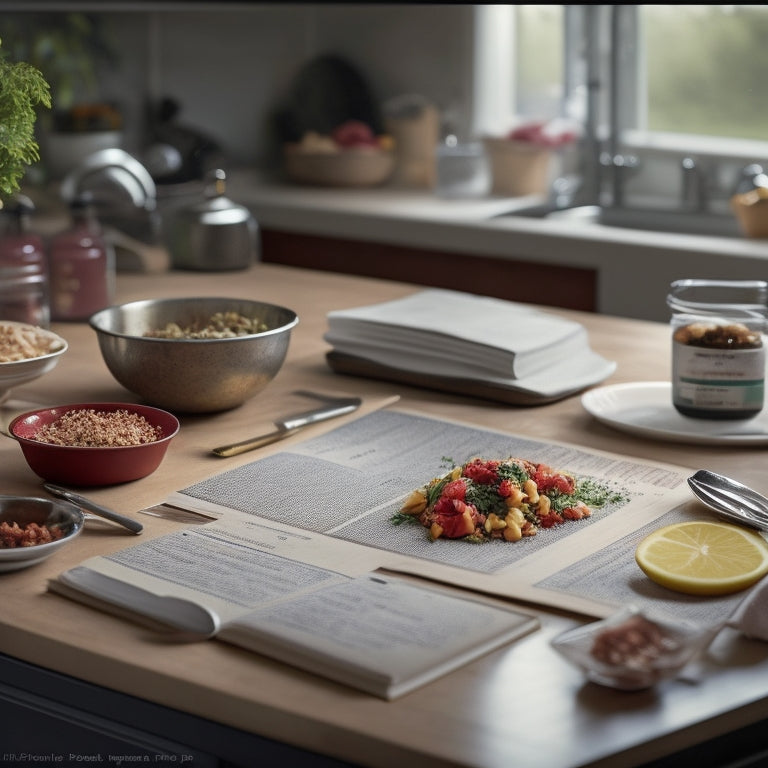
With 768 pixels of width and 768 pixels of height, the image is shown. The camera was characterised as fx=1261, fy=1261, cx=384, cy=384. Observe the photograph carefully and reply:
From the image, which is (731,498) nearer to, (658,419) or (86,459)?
(658,419)

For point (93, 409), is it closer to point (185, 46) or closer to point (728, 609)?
point (728, 609)

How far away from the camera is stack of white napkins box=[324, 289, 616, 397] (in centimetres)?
169

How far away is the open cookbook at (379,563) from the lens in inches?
39.0

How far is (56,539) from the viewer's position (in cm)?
117

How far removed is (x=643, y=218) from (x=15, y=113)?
Answer: 2.37 metres

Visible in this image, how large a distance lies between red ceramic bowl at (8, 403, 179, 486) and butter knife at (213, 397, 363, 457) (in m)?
0.10

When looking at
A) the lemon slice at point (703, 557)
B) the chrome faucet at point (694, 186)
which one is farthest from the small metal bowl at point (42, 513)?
the chrome faucet at point (694, 186)

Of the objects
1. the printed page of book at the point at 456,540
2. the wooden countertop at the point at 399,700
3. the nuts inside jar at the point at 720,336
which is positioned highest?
the nuts inside jar at the point at 720,336

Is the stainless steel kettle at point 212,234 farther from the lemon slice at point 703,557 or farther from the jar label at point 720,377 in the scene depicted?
the lemon slice at point 703,557

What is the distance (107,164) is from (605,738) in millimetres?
1896

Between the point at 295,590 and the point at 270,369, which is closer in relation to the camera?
the point at 295,590

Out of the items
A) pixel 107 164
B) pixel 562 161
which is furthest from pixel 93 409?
pixel 562 161

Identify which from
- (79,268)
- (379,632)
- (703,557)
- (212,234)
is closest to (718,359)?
(703,557)

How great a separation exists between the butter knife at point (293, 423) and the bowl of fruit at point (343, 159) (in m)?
2.09
